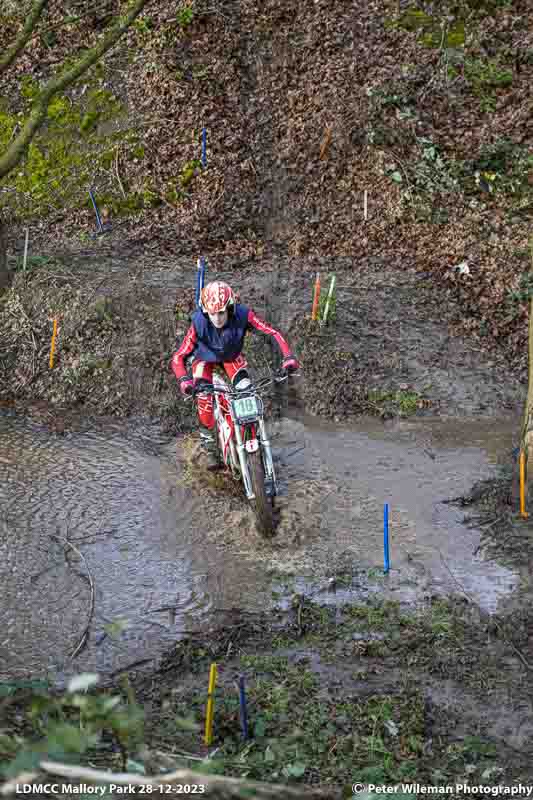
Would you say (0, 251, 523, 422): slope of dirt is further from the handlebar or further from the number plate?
the number plate

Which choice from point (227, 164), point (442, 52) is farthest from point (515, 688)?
point (442, 52)

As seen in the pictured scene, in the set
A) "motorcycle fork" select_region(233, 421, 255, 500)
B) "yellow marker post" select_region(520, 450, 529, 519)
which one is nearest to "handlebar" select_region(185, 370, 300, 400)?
"motorcycle fork" select_region(233, 421, 255, 500)

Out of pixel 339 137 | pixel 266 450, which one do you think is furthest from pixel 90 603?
pixel 339 137

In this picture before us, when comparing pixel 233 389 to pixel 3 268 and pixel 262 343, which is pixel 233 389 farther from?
pixel 3 268

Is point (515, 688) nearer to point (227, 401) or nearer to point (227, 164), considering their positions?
point (227, 401)

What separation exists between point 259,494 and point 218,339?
1.76 m

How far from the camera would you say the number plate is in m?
7.70

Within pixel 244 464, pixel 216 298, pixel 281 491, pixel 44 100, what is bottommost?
pixel 281 491

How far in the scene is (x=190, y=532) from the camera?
819cm

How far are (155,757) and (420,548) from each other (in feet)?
16.3

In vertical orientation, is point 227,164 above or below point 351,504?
above

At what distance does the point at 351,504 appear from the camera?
28.1 ft

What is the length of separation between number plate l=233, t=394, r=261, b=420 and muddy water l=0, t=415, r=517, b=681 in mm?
1213

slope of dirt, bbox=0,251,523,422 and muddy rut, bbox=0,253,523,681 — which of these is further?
slope of dirt, bbox=0,251,523,422
